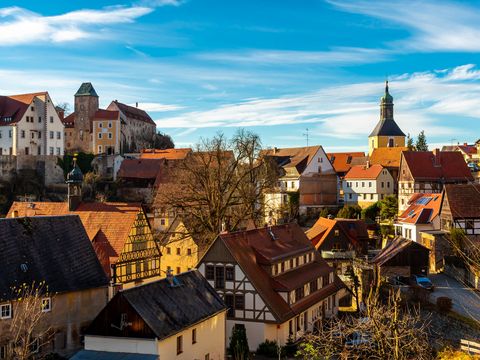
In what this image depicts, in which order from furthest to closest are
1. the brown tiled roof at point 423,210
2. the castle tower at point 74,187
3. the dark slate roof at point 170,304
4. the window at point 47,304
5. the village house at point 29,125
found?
the village house at point 29,125
the brown tiled roof at point 423,210
the castle tower at point 74,187
the window at point 47,304
the dark slate roof at point 170,304

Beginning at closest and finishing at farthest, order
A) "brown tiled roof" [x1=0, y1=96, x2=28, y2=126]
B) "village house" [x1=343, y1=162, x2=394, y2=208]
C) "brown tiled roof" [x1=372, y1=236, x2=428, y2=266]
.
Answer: "brown tiled roof" [x1=372, y1=236, x2=428, y2=266], "village house" [x1=343, y1=162, x2=394, y2=208], "brown tiled roof" [x1=0, y1=96, x2=28, y2=126]

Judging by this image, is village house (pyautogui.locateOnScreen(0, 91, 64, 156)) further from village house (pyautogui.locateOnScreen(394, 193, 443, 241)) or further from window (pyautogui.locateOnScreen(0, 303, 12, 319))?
window (pyautogui.locateOnScreen(0, 303, 12, 319))

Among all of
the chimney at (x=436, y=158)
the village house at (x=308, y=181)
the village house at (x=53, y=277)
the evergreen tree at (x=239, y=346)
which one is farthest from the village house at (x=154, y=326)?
the chimney at (x=436, y=158)

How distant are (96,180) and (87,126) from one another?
78.7 ft

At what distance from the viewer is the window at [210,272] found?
1185 inches

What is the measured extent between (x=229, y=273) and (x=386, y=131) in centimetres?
7563

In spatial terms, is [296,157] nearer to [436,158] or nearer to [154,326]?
[436,158]

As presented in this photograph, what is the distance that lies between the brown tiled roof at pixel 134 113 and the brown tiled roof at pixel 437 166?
176 feet

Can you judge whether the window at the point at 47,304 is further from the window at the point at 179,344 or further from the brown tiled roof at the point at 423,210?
the brown tiled roof at the point at 423,210

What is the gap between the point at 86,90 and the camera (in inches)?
3799

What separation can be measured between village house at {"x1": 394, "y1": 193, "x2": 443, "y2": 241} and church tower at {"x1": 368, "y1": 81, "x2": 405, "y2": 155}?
46.0 meters

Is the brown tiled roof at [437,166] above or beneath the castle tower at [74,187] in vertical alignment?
above

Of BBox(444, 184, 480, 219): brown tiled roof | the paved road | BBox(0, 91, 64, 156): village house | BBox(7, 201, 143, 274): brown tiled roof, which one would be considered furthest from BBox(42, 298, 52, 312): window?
BBox(0, 91, 64, 156): village house

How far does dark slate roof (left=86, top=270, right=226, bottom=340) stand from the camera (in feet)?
71.2
